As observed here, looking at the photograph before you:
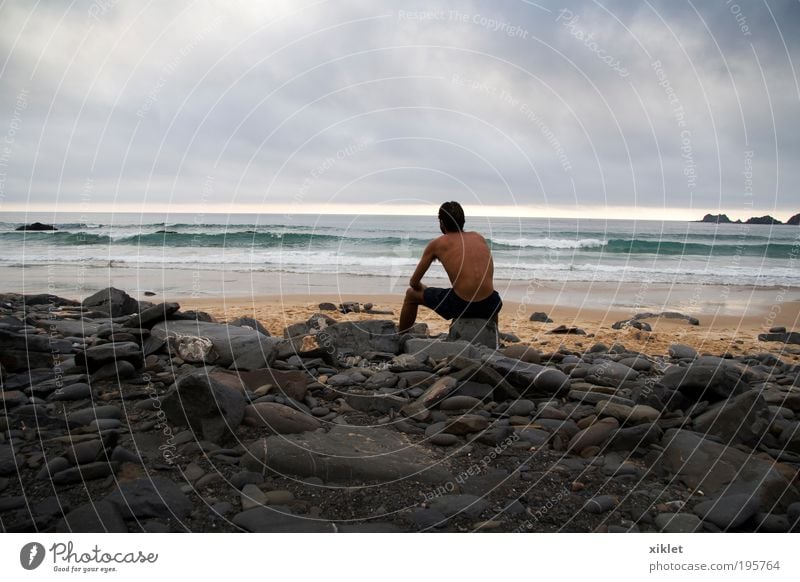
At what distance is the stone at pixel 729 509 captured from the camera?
11.9 ft

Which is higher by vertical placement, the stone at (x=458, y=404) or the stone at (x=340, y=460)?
the stone at (x=458, y=404)

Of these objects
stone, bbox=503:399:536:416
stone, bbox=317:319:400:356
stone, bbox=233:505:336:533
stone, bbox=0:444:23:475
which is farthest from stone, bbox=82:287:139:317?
stone, bbox=233:505:336:533

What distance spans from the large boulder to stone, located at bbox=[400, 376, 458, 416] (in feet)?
5.44

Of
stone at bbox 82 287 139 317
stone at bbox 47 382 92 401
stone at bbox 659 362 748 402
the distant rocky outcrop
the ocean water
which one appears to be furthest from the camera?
the distant rocky outcrop

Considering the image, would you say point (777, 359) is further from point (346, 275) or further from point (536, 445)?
point (346, 275)

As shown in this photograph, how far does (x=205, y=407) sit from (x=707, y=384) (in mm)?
4359

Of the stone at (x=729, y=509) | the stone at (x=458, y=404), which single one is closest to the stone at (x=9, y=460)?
the stone at (x=458, y=404)

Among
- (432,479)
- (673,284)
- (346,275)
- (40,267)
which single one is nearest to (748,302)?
(673,284)

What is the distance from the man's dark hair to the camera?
778cm

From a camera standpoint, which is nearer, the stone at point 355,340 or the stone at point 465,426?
the stone at point 465,426

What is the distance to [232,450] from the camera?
425 centimetres

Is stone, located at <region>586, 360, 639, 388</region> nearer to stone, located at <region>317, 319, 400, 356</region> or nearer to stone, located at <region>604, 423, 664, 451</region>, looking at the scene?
stone, located at <region>604, 423, 664, 451</region>

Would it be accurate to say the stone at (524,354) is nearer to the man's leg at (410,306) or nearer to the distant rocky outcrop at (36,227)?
the man's leg at (410,306)

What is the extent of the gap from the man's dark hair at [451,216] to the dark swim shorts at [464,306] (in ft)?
2.73
